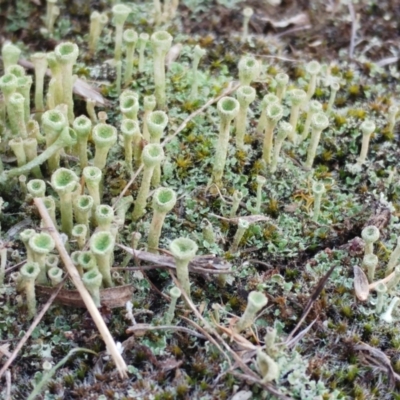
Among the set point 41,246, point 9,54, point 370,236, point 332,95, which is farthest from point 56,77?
point 370,236

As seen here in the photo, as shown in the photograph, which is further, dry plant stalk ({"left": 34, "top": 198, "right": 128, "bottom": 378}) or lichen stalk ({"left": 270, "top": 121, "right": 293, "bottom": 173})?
lichen stalk ({"left": 270, "top": 121, "right": 293, "bottom": 173})

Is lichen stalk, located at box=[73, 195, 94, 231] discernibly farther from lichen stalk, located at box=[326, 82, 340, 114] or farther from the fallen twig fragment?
lichen stalk, located at box=[326, 82, 340, 114]

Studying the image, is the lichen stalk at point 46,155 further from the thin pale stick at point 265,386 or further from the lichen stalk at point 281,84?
the thin pale stick at point 265,386

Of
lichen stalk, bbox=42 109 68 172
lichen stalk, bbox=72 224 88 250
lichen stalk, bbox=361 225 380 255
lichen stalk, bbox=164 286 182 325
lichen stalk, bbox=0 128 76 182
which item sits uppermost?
lichen stalk, bbox=42 109 68 172

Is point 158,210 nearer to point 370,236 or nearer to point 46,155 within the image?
point 46,155

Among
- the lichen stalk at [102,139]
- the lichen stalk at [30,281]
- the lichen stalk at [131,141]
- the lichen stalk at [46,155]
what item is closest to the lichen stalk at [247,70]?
the lichen stalk at [131,141]

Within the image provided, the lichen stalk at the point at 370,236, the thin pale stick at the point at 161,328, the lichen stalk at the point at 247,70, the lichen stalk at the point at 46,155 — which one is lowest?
the thin pale stick at the point at 161,328

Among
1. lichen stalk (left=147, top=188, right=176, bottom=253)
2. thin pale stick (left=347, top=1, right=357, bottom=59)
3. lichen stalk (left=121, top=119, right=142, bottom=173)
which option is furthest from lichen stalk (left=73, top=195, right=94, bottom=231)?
thin pale stick (left=347, top=1, right=357, bottom=59)

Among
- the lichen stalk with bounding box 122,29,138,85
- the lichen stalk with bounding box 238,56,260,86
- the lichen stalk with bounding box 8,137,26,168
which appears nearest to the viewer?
the lichen stalk with bounding box 8,137,26,168

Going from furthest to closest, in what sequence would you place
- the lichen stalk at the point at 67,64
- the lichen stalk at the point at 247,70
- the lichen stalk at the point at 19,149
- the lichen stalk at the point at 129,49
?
the lichen stalk at the point at 129,49
the lichen stalk at the point at 247,70
the lichen stalk at the point at 67,64
the lichen stalk at the point at 19,149
